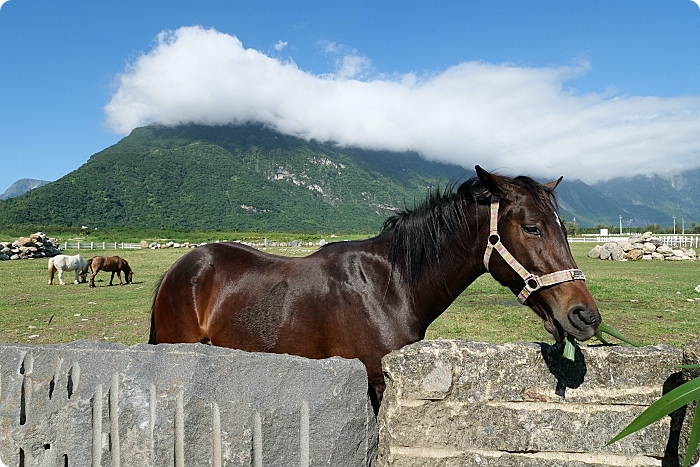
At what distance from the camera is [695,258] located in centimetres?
2502

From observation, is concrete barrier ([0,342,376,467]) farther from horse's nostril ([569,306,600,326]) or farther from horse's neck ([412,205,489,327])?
horse's nostril ([569,306,600,326])

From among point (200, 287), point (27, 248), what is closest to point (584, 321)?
point (200, 287)

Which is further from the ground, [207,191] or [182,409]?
[207,191]

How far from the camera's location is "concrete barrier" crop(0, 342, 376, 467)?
2.04m

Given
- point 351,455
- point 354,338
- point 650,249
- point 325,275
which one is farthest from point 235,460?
point 650,249

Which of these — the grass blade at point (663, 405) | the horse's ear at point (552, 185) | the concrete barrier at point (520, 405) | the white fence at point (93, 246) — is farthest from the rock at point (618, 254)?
the white fence at point (93, 246)

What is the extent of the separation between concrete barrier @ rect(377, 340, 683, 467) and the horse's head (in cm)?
24

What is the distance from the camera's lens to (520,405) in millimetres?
2197

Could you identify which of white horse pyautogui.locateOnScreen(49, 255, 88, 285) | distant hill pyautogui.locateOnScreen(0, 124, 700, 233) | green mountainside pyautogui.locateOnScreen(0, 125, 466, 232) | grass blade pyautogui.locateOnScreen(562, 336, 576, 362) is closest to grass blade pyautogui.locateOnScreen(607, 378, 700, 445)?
grass blade pyautogui.locateOnScreen(562, 336, 576, 362)

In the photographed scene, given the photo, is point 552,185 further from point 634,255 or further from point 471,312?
point 634,255

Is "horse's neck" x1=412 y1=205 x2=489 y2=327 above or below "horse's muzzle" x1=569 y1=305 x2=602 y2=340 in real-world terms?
above

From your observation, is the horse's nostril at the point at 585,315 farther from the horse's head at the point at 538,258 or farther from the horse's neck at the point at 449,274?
the horse's neck at the point at 449,274

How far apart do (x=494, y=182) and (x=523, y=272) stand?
641 millimetres

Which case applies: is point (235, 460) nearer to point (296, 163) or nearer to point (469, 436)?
point (469, 436)
